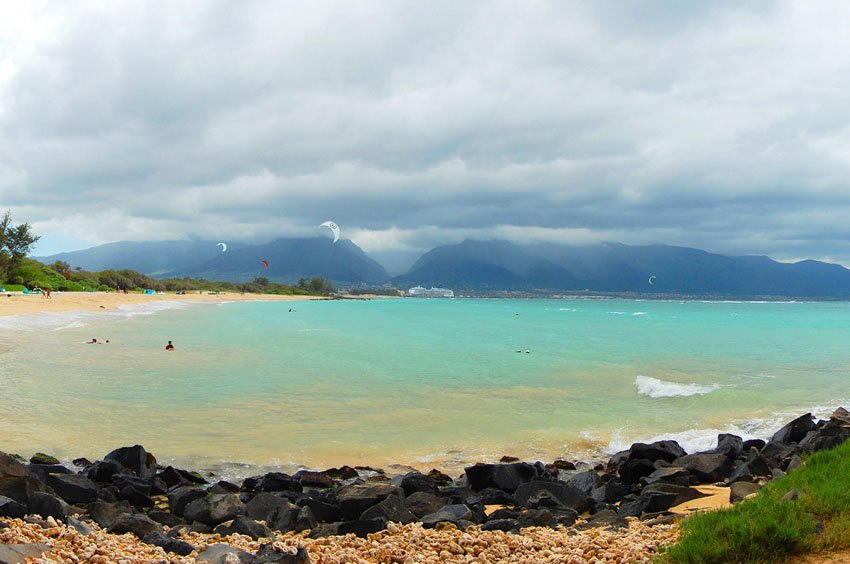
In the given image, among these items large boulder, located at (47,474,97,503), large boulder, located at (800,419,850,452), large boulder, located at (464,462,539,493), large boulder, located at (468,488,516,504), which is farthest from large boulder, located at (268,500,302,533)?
large boulder, located at (800,419,850,452)

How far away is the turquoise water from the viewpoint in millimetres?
13719

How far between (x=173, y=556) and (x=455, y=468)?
712 centimetres

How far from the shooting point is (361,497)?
8.33 m

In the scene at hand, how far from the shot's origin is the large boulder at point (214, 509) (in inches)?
315

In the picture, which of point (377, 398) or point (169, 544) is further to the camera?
point (377, 398)

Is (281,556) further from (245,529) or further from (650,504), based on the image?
(650,504)

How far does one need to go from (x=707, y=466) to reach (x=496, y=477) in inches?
151

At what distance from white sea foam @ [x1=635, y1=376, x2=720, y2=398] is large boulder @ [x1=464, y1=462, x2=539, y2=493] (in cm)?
1284

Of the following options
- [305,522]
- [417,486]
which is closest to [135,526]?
[305,522]

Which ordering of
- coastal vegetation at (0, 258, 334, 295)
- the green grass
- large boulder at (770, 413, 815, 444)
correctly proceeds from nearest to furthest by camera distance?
the green grass, large boulder at (770, 413, 815, 444), coastal vegetation at (0, 258, 334, 295)

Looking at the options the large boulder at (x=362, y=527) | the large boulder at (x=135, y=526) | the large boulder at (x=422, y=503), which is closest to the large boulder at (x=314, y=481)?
the large boulder at (x=422, y=503)

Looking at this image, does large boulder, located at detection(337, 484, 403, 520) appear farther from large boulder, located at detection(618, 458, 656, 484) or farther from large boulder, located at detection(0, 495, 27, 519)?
large boulder, located at detection(618, 458, 656, 484)

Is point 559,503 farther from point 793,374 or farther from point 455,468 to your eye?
point 793,374

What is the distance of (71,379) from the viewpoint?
69.5 ft
